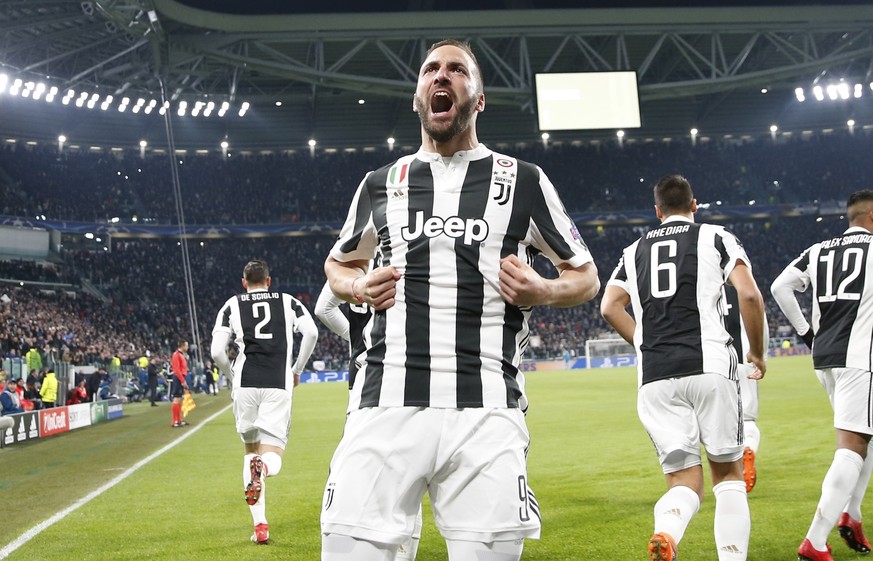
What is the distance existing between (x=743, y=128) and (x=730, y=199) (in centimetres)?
484

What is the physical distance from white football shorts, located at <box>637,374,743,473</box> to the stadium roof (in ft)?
77.6

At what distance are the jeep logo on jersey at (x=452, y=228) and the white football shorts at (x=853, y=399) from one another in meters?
3.54

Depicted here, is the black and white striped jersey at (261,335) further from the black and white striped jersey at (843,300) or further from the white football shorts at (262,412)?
the black and white striped jersey at (843,300)

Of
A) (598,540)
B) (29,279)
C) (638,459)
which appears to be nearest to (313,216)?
(29,279)

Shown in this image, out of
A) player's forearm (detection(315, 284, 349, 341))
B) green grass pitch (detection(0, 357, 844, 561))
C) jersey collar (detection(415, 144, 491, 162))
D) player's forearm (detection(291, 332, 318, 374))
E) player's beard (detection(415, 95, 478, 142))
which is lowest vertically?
green grass pitch (detection(0, 357, 844, 561))

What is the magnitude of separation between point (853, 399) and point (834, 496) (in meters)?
0.66

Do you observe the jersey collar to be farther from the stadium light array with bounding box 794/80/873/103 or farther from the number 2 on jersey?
the stadium light array with bounding box 794/80/873/103

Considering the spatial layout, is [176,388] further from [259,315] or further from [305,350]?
[259,315]

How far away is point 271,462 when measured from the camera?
23.9 feet

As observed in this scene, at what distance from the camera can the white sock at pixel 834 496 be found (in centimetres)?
502

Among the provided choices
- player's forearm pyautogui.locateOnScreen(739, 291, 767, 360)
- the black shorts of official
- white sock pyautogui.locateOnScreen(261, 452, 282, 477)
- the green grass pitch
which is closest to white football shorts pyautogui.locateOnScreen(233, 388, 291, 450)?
white sock pyautogui.locateOnScreen(261, 452, 282, 477)

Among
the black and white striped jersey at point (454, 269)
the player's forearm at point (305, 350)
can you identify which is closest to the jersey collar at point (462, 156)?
the black and white striped jersey at point (454, 269)

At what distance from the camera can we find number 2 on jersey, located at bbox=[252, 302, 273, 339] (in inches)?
311

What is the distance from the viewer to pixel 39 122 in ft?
146
